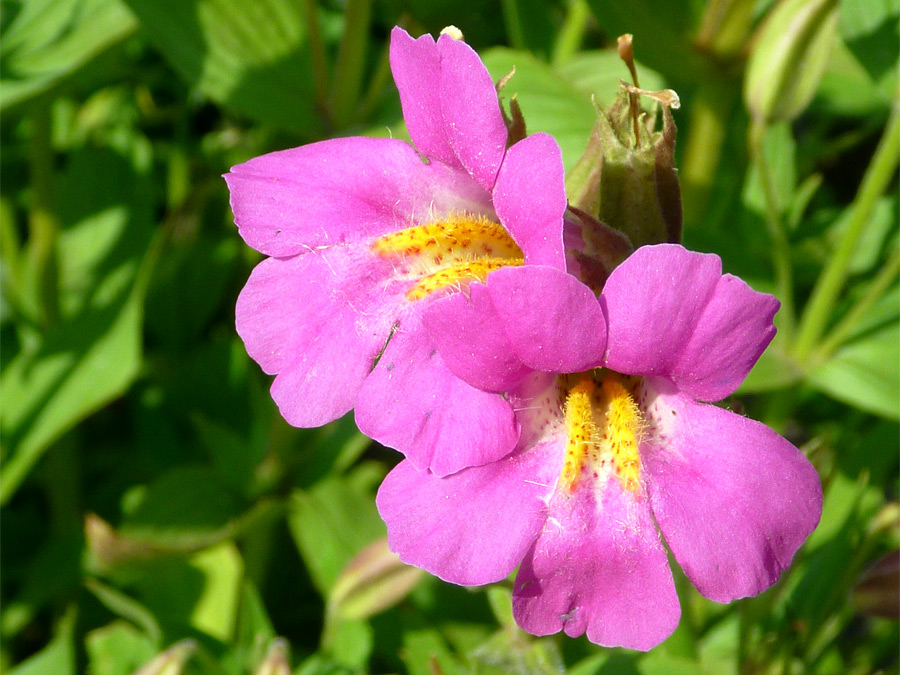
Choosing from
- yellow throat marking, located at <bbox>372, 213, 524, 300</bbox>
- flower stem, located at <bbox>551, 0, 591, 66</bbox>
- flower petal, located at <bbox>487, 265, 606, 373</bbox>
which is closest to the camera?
flower petal, located at <bbox>487, 265, 606, 373</bbox>

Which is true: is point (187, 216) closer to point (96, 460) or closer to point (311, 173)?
point (96, 460)

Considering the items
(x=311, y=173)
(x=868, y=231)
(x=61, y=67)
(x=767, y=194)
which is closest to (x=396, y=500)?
(x=311, y=173)

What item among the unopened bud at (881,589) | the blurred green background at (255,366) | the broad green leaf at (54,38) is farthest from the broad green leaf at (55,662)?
the unopened bud at (881,589)

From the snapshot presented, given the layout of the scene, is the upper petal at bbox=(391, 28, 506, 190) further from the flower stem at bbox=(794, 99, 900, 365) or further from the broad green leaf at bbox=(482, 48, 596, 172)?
the flower stem at bbox=(794, 99, 900, 365)

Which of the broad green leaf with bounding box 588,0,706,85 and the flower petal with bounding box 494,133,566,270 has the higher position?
the flower petal with bounding box 494,133,566,270

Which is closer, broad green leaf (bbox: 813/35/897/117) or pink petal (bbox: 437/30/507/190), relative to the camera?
pink petal (bbox: 437/30/507/190)

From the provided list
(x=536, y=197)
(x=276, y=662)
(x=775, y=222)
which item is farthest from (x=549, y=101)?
(x=276, y=662)

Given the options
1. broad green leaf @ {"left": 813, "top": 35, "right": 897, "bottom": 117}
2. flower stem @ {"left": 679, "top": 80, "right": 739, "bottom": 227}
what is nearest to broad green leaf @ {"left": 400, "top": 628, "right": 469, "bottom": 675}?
flower stem @ {"left": 679, "top": 80, "right": 739, "bottom": 227}

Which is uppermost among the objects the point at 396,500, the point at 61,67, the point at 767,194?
the point at 61,67

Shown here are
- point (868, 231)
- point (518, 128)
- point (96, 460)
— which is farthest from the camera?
point (96, 460)
